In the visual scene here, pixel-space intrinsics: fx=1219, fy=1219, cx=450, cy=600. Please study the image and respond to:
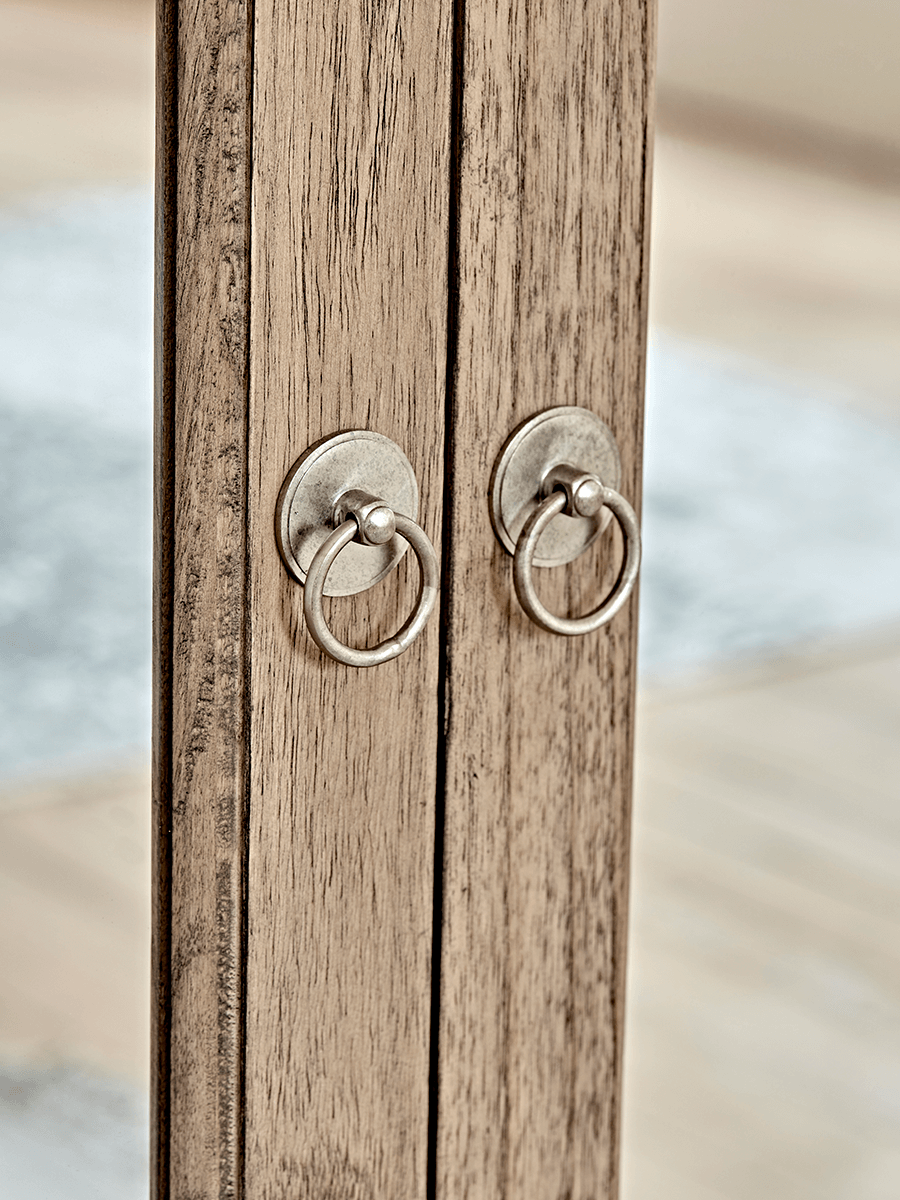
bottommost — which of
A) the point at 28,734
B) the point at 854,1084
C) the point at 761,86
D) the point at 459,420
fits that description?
the point at 854,1084

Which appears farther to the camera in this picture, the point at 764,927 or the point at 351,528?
the point at 764,927

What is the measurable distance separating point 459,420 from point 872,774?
0.31 meters

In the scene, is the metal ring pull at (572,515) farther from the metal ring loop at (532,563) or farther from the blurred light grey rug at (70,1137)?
the blurred light grey rug at (70,1137)

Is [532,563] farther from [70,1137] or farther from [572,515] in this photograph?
[70,1137]

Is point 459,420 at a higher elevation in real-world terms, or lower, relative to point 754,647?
higher

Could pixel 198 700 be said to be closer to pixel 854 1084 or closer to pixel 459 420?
pixel 459 420

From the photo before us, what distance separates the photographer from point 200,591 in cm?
47

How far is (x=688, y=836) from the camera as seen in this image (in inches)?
24.1

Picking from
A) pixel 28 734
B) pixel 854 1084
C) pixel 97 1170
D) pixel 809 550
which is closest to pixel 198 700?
pixel 28 734

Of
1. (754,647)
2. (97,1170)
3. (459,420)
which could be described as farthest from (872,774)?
(97,1170)

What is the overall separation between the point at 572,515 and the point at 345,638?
110mm

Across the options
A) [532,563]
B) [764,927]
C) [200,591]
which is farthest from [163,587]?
[764,927]

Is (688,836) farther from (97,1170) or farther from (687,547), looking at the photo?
(97,1170)

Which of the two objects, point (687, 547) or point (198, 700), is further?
point (687, 547)
